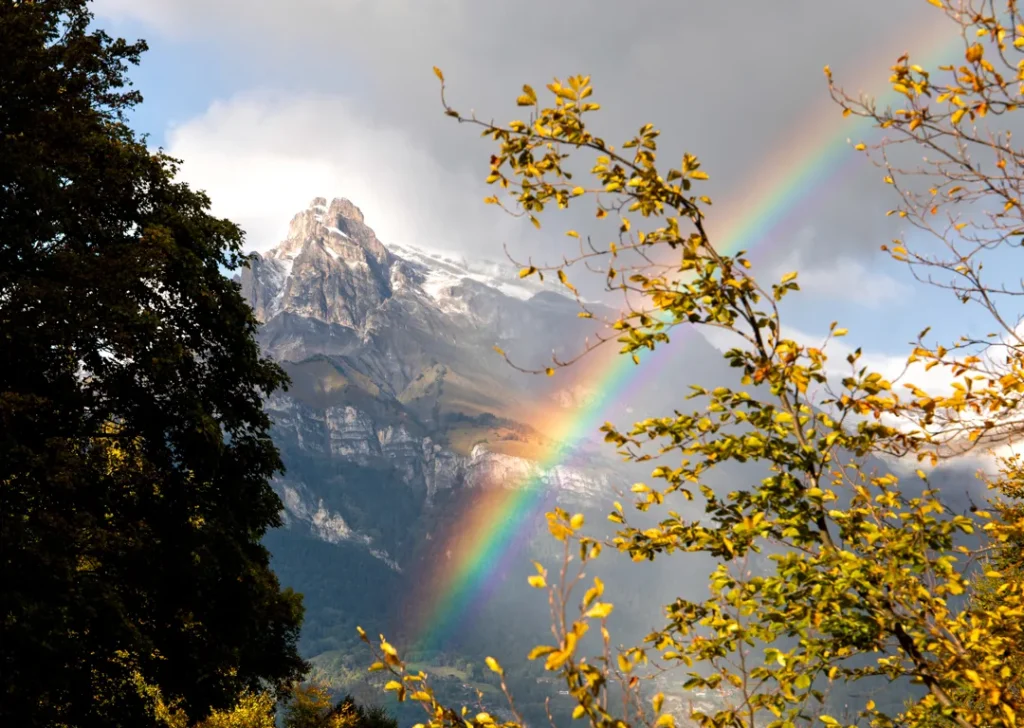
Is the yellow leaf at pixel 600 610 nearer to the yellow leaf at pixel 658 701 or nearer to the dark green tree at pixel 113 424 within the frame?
the yellow leaf at pixel 658 701

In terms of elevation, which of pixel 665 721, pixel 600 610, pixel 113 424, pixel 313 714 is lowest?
pixel 313 714

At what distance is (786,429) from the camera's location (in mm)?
4047

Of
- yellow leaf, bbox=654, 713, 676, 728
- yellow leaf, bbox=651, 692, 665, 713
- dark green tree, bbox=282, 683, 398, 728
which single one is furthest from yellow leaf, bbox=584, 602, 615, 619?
dark green tree, bbox=282, 683, 398, 728

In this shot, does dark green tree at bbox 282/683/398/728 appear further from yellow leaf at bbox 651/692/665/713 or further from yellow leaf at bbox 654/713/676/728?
yellow leaf at bbox 651/692/665/713

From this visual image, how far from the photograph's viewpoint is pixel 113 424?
48.2 feet

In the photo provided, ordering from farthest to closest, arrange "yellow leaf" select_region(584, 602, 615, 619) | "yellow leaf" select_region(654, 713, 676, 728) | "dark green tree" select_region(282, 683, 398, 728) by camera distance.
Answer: "dark green tree" select_region(282, 683, 398, 728)
"yellow leaf" select_region(654, 713, 676, 728)
"yellow leaf" select_region(584, 602, 615, 619)

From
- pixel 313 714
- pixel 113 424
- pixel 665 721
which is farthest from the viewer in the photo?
pixel 313 714

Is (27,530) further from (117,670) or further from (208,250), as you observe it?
(208,250)

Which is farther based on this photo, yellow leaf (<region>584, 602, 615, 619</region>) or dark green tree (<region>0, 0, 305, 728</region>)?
dark green tree (<region>0, 0, 305, 728</region>)

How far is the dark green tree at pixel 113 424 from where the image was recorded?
10078mm

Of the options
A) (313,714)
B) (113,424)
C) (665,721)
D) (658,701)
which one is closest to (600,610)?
(658,701)

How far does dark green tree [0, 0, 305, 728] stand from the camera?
10.1 m

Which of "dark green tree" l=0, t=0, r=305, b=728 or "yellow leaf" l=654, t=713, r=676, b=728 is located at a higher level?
"dark green tree" l=0, t=0, r=305, b=728

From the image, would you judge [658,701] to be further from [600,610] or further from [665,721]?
[600,610]
